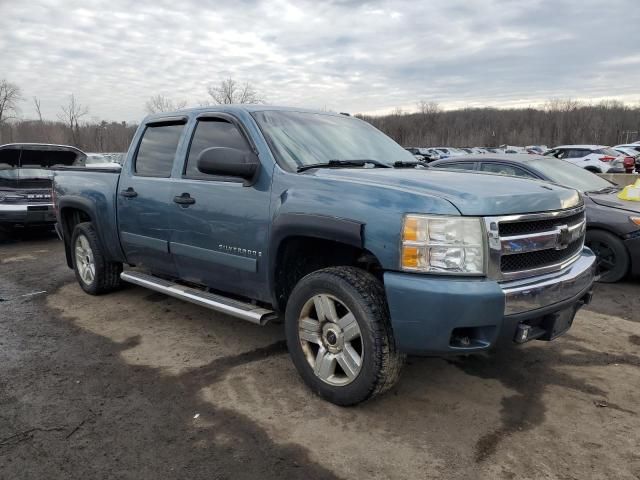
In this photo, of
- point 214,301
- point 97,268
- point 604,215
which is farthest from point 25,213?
point 604,215

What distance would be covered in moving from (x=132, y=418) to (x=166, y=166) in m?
2.21

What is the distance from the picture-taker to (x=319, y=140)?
3.91 metres

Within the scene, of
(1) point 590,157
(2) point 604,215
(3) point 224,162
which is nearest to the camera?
(3) point 224,162

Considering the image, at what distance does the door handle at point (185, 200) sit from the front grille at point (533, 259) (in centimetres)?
236

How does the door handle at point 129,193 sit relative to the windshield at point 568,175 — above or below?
above

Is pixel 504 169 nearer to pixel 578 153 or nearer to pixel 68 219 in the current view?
pixel 68 219

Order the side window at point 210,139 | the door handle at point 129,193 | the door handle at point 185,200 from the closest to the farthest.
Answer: the side window at point 210,139, the door handle at point 185,200, the door handle at point 129,193

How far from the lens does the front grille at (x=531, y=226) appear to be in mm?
2785

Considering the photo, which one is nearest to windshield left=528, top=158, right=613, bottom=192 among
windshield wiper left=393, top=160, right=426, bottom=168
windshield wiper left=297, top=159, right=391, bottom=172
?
windshield wiper left=393, top=160, right=426, bottom=168

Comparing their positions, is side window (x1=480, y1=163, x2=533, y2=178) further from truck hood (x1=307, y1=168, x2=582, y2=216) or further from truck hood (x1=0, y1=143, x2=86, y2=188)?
truck hood (x1=0, y1=143, x2=86, y2=188)

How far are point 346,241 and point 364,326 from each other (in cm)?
49

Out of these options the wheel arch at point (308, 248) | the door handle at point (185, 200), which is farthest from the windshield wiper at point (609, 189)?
the door handle at point (185, 200)

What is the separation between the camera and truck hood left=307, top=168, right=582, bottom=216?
273cm

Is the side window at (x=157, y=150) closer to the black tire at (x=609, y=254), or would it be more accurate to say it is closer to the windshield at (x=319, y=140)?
the windshield at (x=319, y=140)
